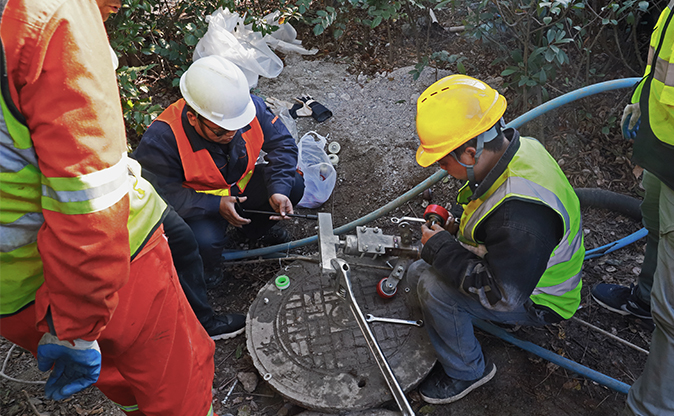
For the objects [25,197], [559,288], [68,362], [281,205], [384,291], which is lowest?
[384,291]

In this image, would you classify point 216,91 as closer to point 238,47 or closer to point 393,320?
point 393,320

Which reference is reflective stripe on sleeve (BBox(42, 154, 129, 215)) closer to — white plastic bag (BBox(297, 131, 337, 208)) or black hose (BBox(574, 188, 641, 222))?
white plastic bag (BBox(297, 131, 337, 208))

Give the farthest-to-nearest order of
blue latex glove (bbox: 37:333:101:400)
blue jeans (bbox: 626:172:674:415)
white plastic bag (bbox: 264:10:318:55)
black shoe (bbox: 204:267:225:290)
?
white plastic bag (bbox: 264:10:318:55)
black shoe (bbox: 204:267:225:290)
blue jeans (bbox: 626:172:674:415)
blue latex glove (bbox: 37:333:101:400)

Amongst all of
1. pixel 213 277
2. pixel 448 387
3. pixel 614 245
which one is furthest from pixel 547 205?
pixel 213 277

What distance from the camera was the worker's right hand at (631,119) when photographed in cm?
250

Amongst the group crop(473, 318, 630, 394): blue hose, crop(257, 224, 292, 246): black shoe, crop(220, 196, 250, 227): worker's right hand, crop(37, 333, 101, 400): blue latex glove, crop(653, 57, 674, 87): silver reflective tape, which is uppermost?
crop(653, 57, 674, 87): silver reflective tape

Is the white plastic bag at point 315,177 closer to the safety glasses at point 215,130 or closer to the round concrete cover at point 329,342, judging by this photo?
the round concrete cover at point 329,342

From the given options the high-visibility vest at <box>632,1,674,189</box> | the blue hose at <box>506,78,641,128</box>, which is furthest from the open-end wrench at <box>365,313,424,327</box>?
the high-visibility vest at <box>632,1,674,189</box>

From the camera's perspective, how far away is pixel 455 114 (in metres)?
1.98

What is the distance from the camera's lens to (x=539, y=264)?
189cm

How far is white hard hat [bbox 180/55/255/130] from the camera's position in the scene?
252 cm

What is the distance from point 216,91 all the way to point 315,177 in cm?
142

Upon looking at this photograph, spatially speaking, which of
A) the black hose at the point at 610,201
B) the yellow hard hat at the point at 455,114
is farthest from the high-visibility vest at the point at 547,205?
the black hose at the point at 610,201

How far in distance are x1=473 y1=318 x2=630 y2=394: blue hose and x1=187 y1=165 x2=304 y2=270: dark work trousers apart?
1.62 metres
